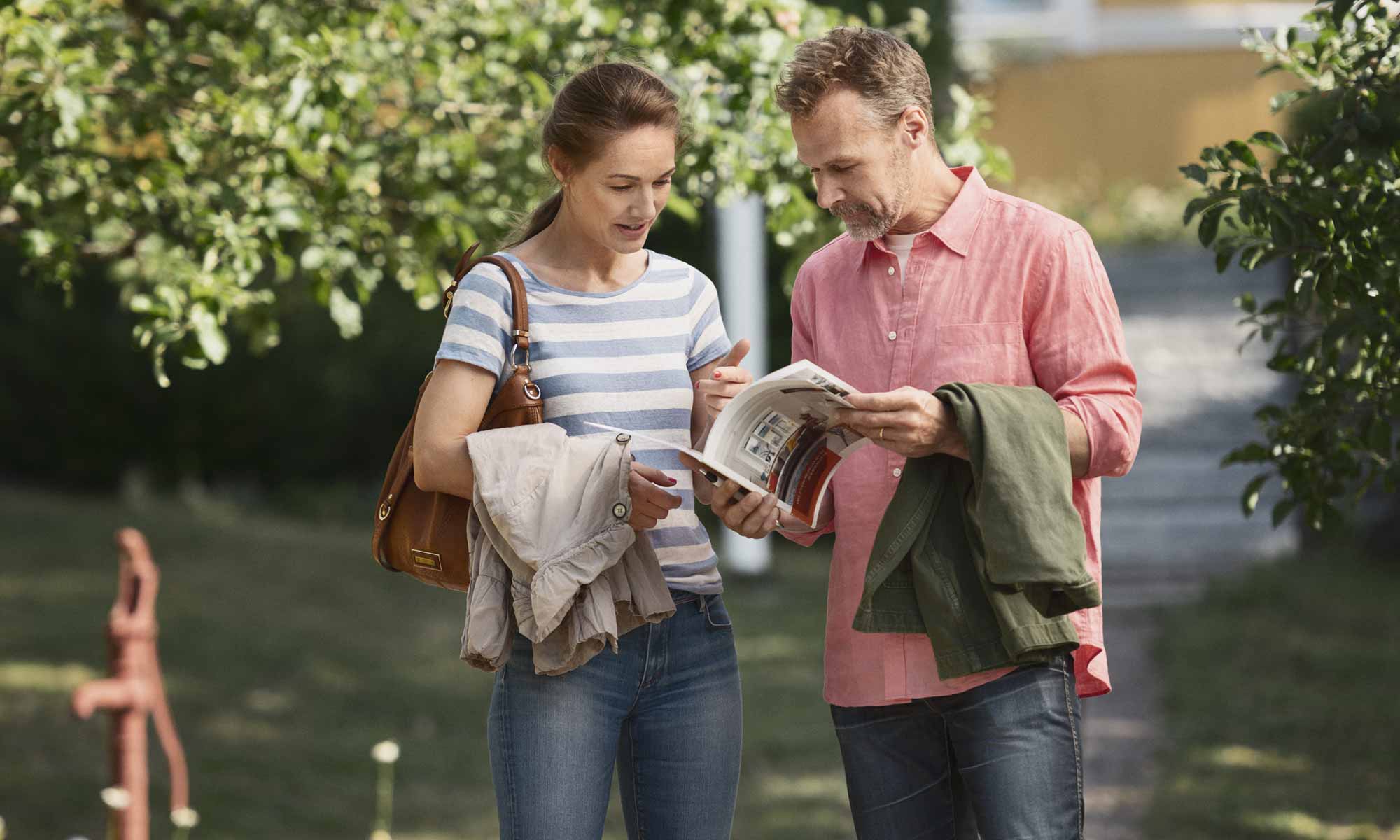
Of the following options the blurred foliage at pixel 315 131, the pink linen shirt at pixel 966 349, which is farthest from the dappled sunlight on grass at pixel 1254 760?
the pink linen shirt at pixel 966 349

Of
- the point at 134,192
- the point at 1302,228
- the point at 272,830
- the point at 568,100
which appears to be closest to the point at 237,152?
the point at 134,192

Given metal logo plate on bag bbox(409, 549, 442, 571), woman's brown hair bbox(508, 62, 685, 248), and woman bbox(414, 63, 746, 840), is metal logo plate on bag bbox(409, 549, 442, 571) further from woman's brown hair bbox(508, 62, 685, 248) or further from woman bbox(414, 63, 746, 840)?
woman's brown hair bbox(508, 62, 685, 248)

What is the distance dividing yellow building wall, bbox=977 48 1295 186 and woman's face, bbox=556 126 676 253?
43.5ft

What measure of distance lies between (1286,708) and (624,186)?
5012 millimetres

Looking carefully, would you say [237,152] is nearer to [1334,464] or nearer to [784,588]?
[1334,464]

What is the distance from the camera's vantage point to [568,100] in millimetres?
2398

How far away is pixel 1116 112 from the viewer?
15305mm

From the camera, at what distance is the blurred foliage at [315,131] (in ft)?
11.0

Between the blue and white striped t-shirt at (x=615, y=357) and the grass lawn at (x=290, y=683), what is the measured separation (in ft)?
10.3

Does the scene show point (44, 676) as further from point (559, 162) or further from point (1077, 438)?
point (1077, 438)

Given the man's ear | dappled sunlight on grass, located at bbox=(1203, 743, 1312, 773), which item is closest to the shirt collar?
the man's ear

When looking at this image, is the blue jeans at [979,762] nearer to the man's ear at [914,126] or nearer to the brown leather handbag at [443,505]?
the brown leather handbag at [443,505]

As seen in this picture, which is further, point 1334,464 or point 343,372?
point 343,372

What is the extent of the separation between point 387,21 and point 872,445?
7.23 feet
